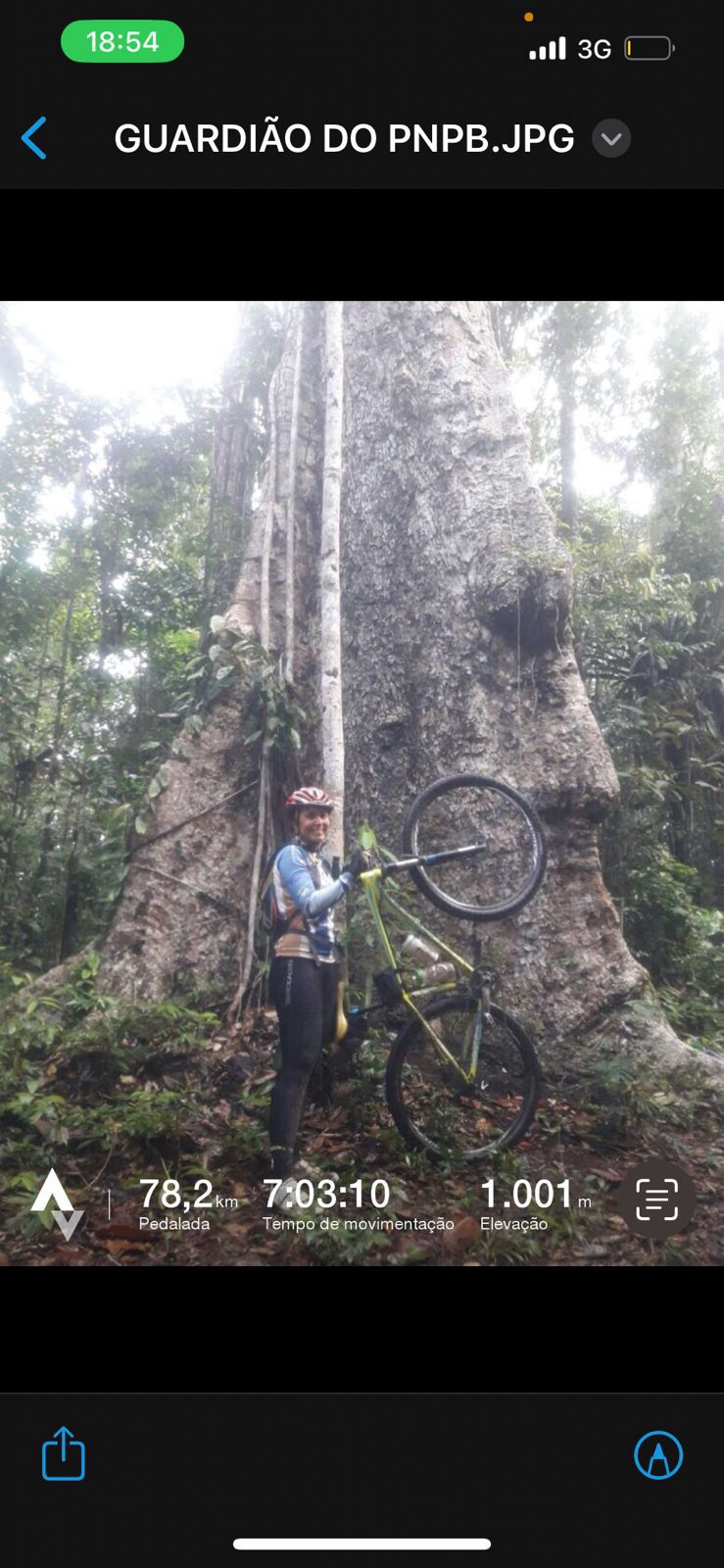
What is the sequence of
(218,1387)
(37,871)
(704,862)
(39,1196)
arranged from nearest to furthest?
1. (218,1387)
2. (39,1196)
3. (37,871)
4. (704,862)

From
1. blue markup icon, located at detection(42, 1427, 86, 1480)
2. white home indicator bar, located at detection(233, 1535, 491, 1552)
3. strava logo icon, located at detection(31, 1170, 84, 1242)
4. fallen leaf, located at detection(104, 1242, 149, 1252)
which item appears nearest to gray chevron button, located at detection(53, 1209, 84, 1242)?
strava logo icon, located at detection(31, 1170, 84, 1242)

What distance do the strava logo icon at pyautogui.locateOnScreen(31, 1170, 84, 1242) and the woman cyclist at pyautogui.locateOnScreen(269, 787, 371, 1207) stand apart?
725 millimetres

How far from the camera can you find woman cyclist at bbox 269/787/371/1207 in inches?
114

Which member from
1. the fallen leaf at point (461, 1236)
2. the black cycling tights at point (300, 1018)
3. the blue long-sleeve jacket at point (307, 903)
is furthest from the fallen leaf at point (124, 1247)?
the blue long-sleeve jacket at point (307, 903)

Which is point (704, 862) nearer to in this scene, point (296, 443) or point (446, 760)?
point (446, 760)

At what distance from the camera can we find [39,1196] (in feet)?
7.79

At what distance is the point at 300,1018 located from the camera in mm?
2949

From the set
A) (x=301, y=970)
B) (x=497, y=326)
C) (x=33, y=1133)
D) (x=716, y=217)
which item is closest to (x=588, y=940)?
(x=301, y=970)

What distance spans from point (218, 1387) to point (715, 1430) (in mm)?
1305
